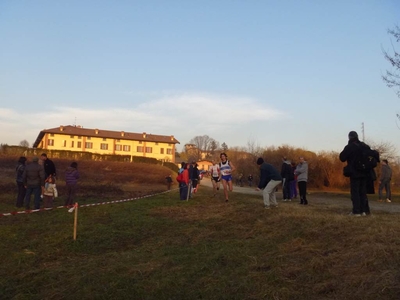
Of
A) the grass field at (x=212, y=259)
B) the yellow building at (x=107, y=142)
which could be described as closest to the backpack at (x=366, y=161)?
the grass field at (x=212, y=259)

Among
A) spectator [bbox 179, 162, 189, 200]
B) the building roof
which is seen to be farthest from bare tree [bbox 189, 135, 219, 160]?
spectator [bbox 179, 162, 189, 200]

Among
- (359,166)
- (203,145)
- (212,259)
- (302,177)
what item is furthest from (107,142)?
(212,259)

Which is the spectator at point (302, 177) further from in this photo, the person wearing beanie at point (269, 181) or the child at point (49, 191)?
the child at point (49, 191)

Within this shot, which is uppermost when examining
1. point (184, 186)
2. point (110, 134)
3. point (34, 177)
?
point (110, 134)

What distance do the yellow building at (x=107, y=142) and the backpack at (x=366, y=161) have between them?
3338 inches

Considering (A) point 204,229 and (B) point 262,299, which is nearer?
(B) point 262,299

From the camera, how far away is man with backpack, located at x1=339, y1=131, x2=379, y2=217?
8555mm

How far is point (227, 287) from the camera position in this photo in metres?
5.30

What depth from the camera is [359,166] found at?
8.56 metres

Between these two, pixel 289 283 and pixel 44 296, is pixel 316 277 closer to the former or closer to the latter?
pixel 289 283

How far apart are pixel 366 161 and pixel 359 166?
0.59 ft

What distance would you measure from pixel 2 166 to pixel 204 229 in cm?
3860

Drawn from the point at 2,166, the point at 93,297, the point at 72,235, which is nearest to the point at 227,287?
the point at 93,297

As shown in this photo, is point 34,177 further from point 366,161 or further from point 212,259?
point 366,161
